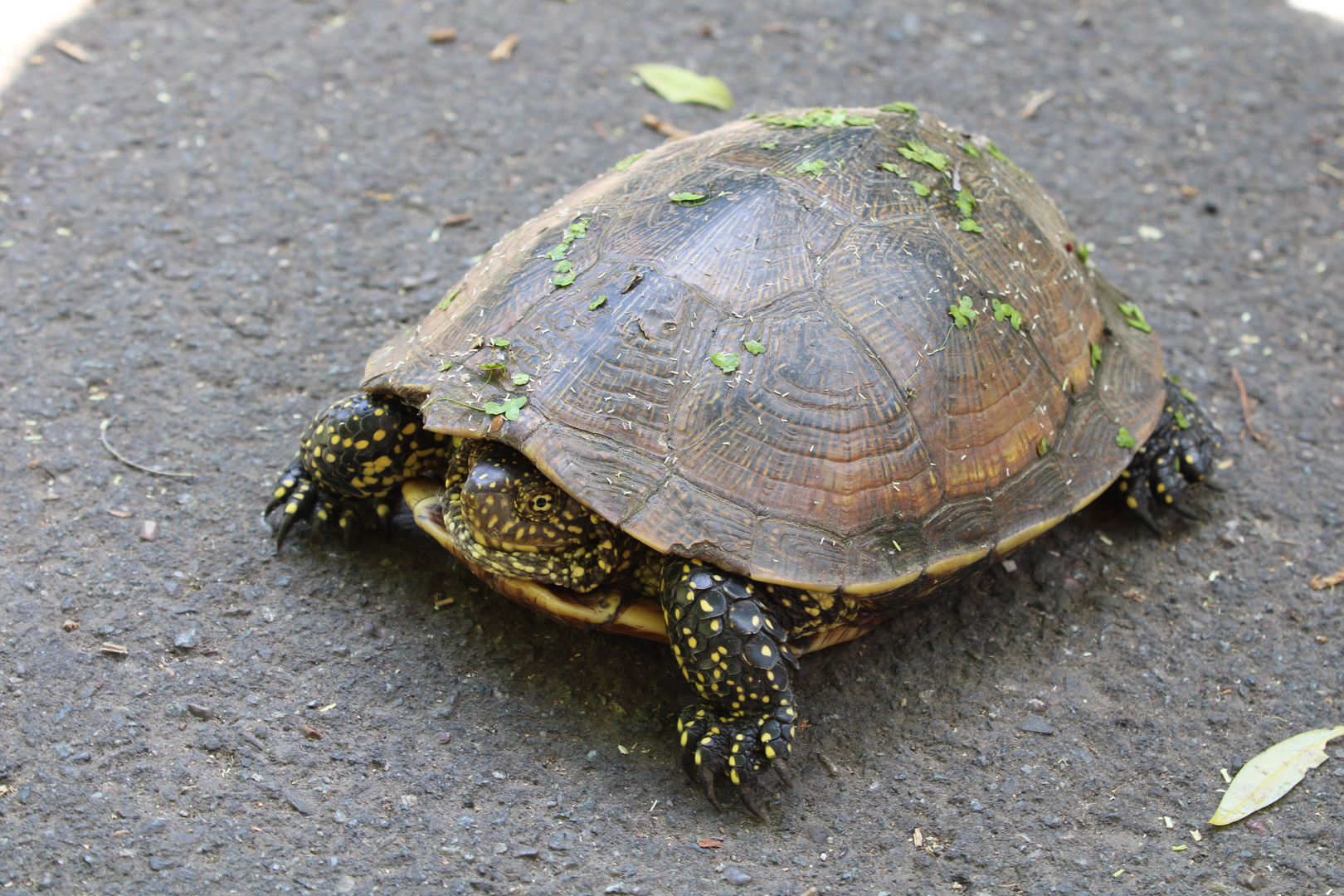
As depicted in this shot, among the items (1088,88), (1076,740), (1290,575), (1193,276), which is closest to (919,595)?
(1076,740)

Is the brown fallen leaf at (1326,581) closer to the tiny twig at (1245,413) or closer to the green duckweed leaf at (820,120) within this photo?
the tiny twig at (1245,413)

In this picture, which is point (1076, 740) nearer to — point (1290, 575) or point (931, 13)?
point (1290, 575)

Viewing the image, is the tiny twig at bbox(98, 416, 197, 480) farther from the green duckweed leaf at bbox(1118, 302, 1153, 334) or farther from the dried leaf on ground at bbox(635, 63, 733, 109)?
the green duckweed leaf at bbox(1118, 302, 1153, 334)

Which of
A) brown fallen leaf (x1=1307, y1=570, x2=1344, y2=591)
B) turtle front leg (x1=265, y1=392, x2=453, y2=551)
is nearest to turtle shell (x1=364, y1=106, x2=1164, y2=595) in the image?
turtle front leg (x1=265, y1=392, x2=453, y2=551)

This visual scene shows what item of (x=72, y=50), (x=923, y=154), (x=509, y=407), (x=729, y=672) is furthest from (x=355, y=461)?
(x=72, y=50)

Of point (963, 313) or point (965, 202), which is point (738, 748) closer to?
point (963, 313)
